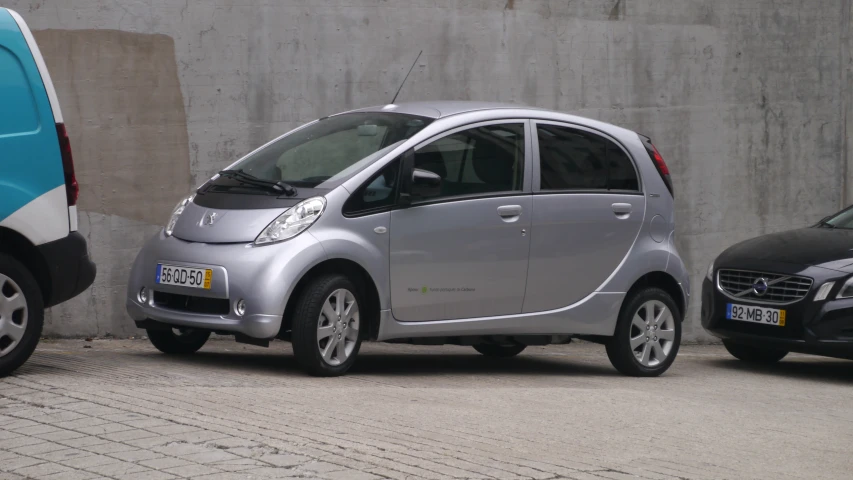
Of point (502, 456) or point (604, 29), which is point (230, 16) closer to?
point (604, 29)

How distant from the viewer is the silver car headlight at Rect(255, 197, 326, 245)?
23.3ft

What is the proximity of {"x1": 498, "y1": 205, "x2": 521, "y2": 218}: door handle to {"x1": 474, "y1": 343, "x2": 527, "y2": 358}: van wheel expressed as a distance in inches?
74.0

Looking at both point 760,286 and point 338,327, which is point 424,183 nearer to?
point 338,327

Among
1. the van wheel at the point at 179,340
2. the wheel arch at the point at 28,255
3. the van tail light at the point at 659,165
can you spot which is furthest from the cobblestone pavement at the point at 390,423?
the van tail light at the point at 659,165

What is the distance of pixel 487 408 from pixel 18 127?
3138mm

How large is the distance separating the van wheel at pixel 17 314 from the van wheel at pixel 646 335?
4.17 metres

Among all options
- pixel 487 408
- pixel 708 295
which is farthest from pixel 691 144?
pixel 487 408

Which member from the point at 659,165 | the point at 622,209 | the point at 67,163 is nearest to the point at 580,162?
the point at 622,209

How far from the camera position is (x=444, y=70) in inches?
435

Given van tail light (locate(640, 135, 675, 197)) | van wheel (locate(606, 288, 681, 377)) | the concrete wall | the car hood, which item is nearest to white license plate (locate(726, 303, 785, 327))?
van wheel (locate(606, 288, 681, 377))

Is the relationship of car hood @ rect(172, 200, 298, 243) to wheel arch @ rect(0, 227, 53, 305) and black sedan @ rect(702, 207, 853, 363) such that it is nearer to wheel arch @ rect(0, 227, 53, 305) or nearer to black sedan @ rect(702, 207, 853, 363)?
wheel arch @ rect(0, 227, 53, 305)

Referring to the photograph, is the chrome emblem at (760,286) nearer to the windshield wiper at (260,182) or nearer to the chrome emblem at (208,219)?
the windshield wiper at (260,182)

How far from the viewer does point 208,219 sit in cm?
744

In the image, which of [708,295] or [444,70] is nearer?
[708,295]
